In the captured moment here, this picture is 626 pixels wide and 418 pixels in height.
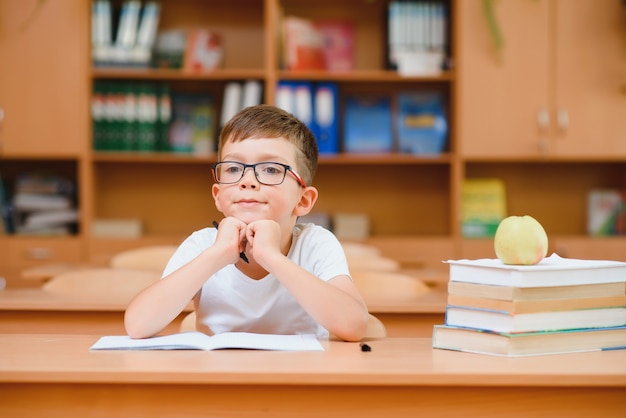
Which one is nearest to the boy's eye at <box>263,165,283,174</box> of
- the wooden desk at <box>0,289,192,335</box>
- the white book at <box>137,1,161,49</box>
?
the wooden desk at <box>0,289,192,335</box>

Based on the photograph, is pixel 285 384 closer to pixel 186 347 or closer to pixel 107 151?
pixel 186 347

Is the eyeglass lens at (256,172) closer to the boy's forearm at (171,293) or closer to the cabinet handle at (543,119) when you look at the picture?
the boy's forearm at (171,293)

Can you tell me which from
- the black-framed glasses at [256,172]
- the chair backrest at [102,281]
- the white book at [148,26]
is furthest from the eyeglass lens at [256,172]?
the white book at [148,26]

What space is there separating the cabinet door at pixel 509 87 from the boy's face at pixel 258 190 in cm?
285

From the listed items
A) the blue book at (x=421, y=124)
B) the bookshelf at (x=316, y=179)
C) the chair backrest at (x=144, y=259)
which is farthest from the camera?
the bookshelf at (x=316, y=179)

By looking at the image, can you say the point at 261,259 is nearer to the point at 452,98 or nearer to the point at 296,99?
the point at 296,99

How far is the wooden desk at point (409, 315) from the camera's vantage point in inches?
94.5

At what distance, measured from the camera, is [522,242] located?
53.6 inches

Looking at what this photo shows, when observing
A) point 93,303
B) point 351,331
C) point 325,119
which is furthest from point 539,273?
point 325,119

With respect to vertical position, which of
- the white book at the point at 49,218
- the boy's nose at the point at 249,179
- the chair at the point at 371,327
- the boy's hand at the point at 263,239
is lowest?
the chair at the point at 371,327

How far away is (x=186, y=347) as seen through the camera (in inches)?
54.5

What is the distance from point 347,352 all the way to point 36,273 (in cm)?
207

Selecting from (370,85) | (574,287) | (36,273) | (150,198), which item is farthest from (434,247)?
(574,287)

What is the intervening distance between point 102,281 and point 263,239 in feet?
4.70
